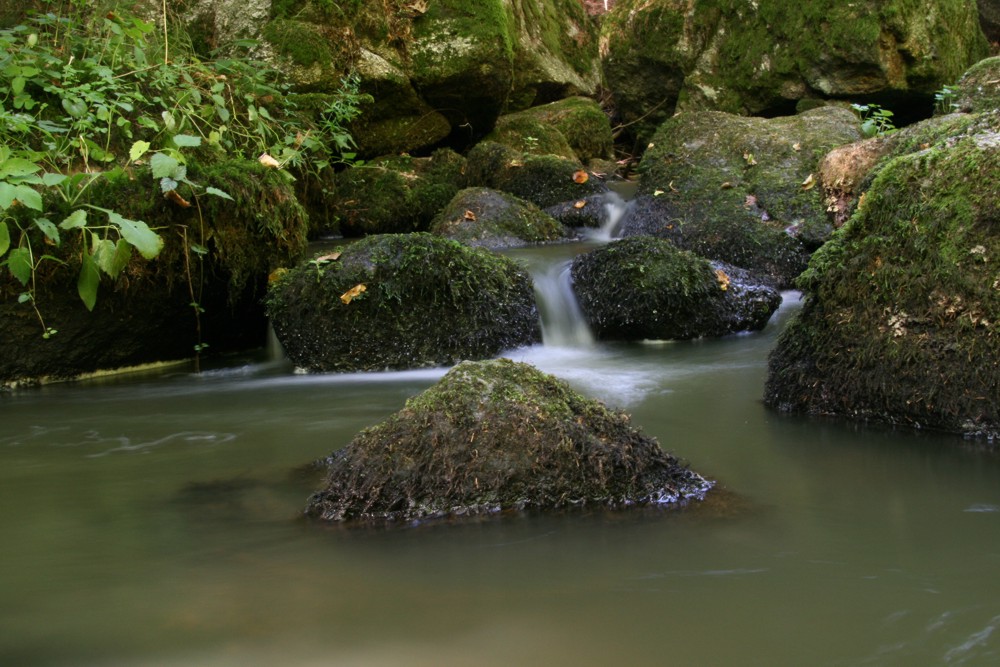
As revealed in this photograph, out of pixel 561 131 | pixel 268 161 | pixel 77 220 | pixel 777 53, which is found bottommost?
pixel 77 220

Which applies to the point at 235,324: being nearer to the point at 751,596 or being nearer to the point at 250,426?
the point at 250,426

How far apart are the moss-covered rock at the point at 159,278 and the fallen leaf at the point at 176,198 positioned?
48mm

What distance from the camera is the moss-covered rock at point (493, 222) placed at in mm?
9523

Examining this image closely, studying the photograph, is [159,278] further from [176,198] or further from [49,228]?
[49,228]

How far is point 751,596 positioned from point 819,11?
12.4 meters

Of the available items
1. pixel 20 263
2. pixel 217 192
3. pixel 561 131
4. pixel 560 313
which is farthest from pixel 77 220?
pixel 561 131

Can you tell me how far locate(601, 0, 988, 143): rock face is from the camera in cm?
1275

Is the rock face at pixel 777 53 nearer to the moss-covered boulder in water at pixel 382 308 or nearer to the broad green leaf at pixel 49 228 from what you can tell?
the moss-covered boulder in water at pixel 382 308

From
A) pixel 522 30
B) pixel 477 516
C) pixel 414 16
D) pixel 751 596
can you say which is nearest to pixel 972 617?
pixel 751 596

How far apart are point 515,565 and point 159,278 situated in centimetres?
425

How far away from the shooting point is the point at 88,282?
4.84 m

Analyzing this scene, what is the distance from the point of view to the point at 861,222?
4.63 m

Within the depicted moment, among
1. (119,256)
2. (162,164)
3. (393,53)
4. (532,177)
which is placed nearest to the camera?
(119,256)

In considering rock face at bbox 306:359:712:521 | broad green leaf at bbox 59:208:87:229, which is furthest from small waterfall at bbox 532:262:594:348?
rock face at bbox 306:359:712:521
